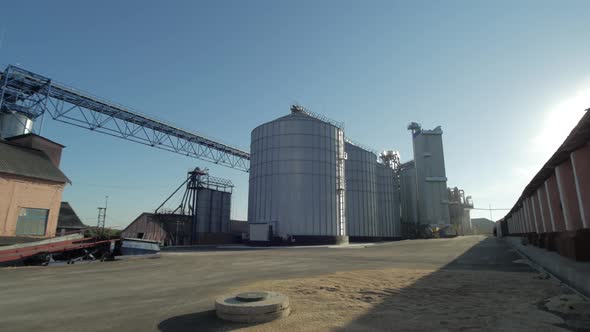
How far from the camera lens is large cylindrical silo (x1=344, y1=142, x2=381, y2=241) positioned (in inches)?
2063

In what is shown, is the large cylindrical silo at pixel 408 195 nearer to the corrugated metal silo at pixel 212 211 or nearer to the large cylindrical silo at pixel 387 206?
the large cylindrical silo at pixel 387 206

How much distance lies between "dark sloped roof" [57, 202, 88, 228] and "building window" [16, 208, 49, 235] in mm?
11709

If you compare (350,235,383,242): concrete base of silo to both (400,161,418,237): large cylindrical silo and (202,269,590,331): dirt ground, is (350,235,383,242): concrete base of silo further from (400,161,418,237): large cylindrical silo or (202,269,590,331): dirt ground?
(202,269,590,331): dirt ground

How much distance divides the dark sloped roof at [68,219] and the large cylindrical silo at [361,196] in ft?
125

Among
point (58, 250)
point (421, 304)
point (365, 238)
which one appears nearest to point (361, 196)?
point (365, 238)

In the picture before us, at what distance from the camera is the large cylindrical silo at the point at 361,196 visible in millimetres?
52406

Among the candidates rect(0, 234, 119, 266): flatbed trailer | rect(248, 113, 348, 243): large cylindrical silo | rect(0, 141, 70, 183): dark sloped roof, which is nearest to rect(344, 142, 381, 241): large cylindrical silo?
rect(248, 113, 348, 243): large cylindrical silo

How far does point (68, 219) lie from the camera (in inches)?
1267

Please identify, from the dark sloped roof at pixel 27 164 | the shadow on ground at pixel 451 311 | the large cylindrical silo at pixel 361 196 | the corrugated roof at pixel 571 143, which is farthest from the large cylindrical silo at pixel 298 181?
the shadow on ground at pixel 451 311

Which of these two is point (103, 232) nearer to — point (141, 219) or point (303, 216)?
point (303, 216)

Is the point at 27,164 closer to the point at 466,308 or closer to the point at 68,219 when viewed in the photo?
the point at 68,219

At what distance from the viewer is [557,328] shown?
4805mm

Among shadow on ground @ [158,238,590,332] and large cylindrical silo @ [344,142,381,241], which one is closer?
shadow on ground @ [158,238,590,332]

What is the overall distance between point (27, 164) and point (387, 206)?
56.6 m
